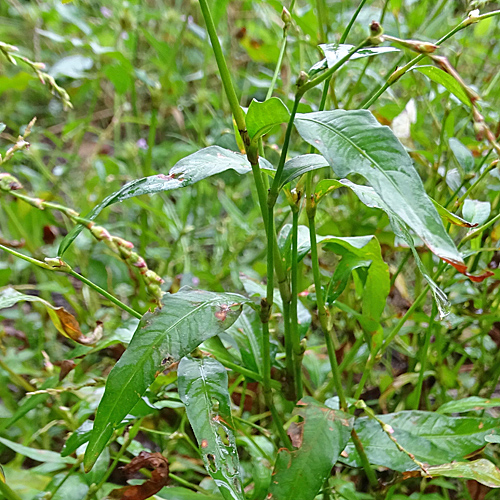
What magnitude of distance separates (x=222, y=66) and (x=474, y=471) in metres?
0.37

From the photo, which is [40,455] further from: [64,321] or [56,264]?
[56,264]

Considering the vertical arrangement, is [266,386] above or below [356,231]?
below

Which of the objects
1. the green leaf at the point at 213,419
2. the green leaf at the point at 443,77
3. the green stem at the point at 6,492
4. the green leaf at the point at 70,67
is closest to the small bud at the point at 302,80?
the green leaf at the point at 443,77

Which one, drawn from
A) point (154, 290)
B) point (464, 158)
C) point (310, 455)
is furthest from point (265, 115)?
point (464, 158)

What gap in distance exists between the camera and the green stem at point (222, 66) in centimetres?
34

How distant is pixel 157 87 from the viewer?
87 centimetres

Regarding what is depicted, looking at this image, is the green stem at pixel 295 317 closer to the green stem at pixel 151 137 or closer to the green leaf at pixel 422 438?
the green leaf at pixel 422 438

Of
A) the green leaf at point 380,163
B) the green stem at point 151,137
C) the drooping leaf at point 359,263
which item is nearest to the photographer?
the green leaf at point 380,163

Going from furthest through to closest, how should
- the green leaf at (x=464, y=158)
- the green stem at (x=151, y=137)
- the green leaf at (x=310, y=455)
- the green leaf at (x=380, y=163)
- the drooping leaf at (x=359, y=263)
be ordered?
1. the green stem at (x=151, y=137)
2. the green leaf at (x=464, y=158)
3. the drooping leaf at (x=359, y=263)
4. the green leaf at (x=310, y=455)
5. the green leaf at (x=380, y=163)

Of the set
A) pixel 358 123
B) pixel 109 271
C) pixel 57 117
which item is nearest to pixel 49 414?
pixel 109 271

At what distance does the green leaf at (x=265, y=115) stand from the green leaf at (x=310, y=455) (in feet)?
0.75

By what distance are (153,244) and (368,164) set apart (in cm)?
114

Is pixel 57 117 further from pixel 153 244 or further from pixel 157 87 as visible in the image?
pixel 157 87

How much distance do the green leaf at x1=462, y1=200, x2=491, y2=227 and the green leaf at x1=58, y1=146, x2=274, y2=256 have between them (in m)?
0.27
